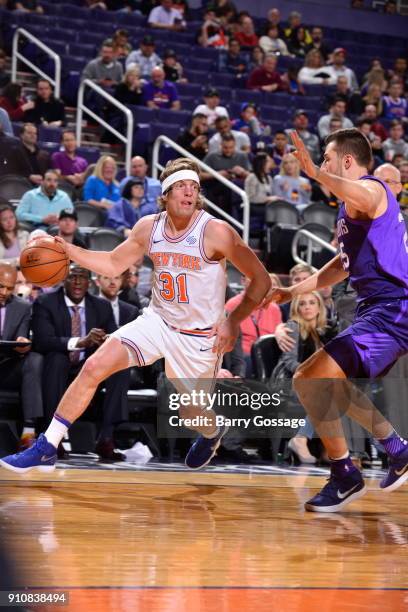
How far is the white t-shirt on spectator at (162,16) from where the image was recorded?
55.9 feet

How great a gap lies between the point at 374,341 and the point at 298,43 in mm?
14589

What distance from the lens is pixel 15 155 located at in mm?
11445

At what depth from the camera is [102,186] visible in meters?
11.7

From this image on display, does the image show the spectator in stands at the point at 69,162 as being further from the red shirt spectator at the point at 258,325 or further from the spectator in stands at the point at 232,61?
the spectator in stands at the point at 232,61

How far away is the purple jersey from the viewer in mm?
5141

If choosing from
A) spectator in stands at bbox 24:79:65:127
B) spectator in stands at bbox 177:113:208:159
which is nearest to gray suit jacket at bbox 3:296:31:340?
spectator in stands at bbox 24:79:65:127

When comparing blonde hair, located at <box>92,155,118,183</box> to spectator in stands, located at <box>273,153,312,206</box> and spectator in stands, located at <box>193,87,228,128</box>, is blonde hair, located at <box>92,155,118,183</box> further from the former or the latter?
spectator in stands, located at <box>193,87,228,128</box>

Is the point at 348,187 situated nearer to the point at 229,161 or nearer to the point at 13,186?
the point at 13,186

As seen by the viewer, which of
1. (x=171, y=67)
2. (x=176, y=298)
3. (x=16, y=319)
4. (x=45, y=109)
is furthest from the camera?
(x=171, y=67)

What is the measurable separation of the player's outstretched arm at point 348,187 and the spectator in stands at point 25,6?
35.9ft

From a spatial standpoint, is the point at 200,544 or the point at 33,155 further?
the point at 33,155

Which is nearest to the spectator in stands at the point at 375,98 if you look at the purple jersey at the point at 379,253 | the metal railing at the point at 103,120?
the metal railing at the point at 103,120

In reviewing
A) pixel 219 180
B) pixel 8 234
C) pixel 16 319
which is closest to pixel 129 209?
pixel 219 180

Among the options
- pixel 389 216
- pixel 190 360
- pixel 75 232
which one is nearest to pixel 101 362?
pixel 190 360
